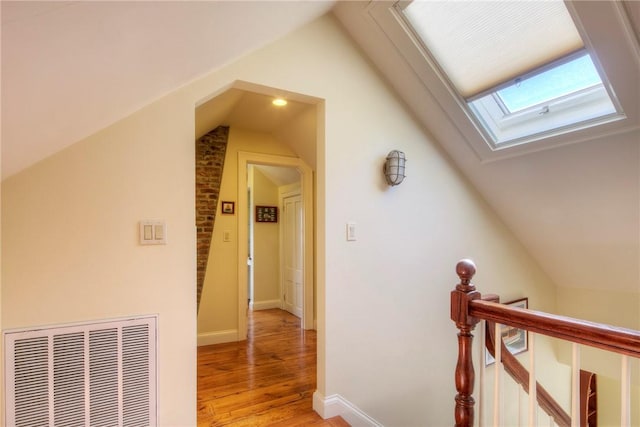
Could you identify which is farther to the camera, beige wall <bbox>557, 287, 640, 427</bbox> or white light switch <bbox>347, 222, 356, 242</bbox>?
beige wall <bbox>557, 287, 640, 427</bbox>

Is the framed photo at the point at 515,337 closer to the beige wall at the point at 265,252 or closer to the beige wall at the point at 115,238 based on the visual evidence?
the beige wall at the point at 115,238

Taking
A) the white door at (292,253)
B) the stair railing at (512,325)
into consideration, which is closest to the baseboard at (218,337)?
the white door at (292,253)

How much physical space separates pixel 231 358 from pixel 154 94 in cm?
245

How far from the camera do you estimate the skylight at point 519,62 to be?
171 centimetres

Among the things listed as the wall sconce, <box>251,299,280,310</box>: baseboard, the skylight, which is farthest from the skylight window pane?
<box>251,299,280,310</box>: baseboard

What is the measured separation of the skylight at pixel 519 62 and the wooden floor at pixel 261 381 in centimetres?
229

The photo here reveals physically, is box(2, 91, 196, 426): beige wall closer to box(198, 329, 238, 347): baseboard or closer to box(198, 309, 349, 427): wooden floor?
box(198, 309, 349, 427): wooden floor

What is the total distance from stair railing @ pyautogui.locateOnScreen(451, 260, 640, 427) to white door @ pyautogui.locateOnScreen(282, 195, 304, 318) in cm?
317

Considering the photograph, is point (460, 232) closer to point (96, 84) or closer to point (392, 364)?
point (392, 364)

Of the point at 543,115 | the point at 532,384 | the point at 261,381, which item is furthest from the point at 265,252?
the point at 532,384

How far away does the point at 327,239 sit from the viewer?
208cm

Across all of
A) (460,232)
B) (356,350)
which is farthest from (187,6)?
(460,232)

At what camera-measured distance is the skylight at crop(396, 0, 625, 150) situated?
5.61 feet

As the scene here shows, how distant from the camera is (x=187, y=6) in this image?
35.4 inches
